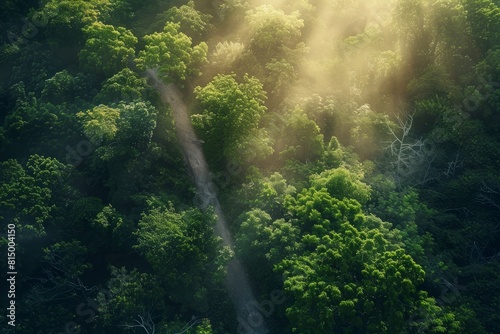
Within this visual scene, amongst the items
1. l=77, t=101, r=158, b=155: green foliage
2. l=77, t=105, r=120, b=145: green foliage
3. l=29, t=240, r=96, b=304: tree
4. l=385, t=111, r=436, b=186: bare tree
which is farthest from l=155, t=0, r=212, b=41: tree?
l=29, t=240, r=96, b=304: tree

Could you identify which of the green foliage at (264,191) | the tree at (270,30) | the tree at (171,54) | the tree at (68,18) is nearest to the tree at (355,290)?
the green foliage at (264,191)

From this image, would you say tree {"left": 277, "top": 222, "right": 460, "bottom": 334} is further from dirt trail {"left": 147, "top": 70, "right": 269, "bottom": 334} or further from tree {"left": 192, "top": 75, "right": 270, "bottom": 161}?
tree {"left": 192, "top": 75, "right": 270, "bottom": 161}

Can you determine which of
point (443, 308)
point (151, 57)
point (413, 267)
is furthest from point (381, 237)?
point (151, 57)

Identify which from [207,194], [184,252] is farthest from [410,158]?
[184,252]

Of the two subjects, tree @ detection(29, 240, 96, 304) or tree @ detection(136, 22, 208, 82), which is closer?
tree @ detection(29, 240, 96, 304)

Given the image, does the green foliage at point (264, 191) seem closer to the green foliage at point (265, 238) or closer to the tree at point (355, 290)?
the green foliage at point (265, 238)
